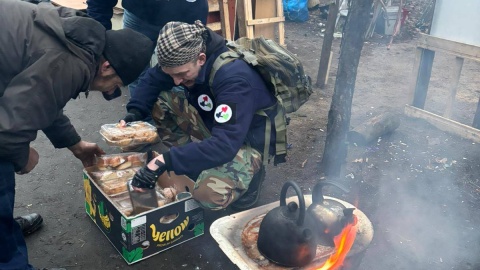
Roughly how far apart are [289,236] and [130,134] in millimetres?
1725

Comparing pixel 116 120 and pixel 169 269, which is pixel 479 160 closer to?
pixel 169 269

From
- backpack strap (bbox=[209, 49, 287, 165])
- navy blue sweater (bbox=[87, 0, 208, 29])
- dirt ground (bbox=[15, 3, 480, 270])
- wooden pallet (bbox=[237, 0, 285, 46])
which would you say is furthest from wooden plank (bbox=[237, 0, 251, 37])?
backpack strap (bbox=[209, 49, 287, 165])

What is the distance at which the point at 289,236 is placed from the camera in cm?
248

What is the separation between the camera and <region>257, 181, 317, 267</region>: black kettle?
247 cm

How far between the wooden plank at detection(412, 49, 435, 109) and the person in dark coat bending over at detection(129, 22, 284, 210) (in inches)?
109

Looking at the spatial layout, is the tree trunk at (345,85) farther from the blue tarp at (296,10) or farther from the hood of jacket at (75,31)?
the blue tarp at (296,10)

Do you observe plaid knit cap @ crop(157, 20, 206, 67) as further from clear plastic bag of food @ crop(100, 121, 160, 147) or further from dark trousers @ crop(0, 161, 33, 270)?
dark trousers @ crop(0, 161, 33, 270)

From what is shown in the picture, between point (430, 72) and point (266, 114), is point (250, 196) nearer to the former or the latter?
point (266, 114)

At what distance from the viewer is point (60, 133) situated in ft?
10.4

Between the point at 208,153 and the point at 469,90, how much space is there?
522 centimetres

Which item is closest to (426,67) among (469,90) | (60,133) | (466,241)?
(469,90)

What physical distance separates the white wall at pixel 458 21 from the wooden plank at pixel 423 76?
0.81ft

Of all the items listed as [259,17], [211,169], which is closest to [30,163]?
[211,169]

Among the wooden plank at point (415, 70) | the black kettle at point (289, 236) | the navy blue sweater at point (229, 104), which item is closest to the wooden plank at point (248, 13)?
the wooden plank at point (415, 70)
